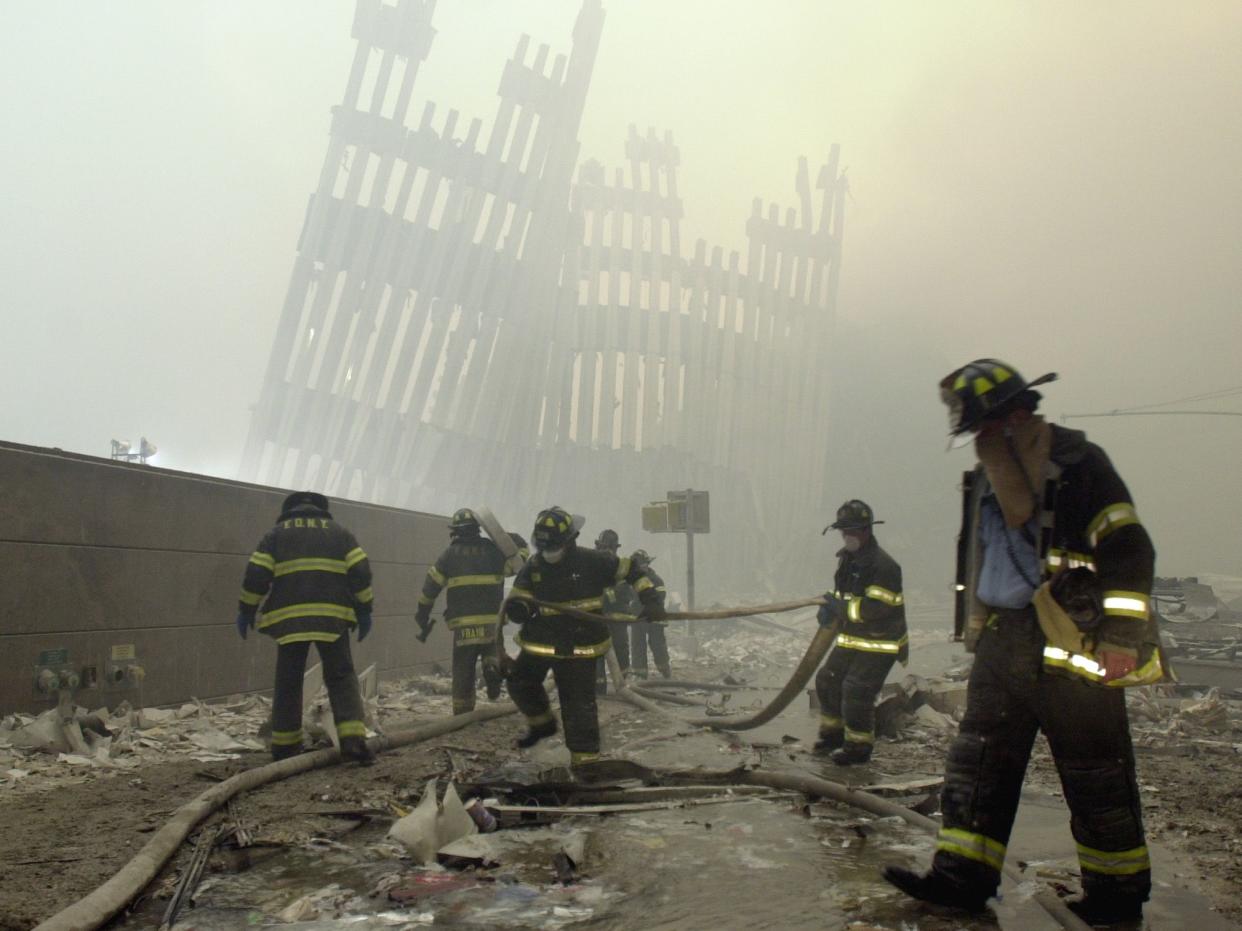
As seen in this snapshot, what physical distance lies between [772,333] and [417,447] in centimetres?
1090

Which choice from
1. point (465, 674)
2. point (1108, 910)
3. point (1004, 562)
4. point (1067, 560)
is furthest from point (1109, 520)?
point (465, 674)

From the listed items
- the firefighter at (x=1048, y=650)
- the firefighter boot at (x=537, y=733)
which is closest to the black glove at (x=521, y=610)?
the firefighter boot at (x=537, y=733)

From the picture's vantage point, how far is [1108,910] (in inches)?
114

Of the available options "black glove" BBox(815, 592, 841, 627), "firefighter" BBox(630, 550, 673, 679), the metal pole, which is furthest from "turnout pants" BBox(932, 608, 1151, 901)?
the metal pole

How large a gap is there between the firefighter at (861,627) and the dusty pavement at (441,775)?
0.27m

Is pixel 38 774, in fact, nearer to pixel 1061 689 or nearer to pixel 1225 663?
pixel 1061 689

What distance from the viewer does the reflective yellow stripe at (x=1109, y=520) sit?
9.53ft

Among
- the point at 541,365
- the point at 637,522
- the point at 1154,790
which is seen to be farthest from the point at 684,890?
the point at 637,522

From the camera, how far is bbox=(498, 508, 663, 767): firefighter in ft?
18.3

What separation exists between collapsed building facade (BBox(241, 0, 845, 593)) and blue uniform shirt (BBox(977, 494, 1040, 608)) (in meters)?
15.0

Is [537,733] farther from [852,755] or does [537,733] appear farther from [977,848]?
[977,848]

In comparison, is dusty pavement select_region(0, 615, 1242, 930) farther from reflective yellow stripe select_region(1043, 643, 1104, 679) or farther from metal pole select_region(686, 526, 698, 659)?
metal pole select_region(686, 526, 698, 659)

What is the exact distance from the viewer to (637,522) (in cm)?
2225

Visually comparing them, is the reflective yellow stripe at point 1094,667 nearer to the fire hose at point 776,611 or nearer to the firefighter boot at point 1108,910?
the firefighter boot at point 1108,910
